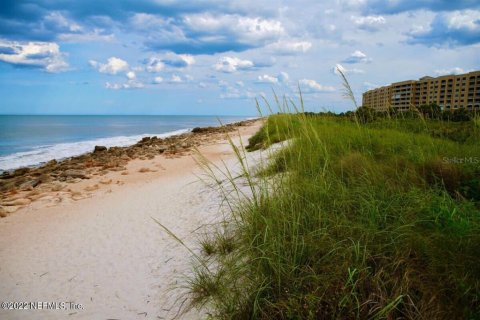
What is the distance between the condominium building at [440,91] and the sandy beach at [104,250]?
18.8 feet

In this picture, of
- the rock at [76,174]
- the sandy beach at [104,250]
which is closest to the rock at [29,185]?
the rock at [76,174]

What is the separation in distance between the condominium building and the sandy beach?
18.8 feet

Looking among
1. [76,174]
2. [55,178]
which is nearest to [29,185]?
[55,178]

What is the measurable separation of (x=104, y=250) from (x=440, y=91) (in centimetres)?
1035

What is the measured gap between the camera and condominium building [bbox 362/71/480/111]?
346 inches

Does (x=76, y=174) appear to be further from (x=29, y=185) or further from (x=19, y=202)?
(x=19, y=202)

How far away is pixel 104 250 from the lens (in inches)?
171

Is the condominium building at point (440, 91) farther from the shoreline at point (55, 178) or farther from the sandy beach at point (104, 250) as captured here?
the sandy beach at point (104, 250)

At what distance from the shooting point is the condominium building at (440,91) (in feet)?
28.8

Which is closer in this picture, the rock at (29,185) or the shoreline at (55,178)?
the shoreline at (55,178)

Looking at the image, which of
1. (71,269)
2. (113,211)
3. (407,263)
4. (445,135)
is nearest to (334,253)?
(407,263)

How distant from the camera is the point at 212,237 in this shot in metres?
3.95

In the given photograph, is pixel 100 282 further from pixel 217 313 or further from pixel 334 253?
pixel 334 253

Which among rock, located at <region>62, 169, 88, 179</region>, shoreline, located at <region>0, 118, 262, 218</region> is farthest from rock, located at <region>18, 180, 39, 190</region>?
rock, located at <region>62, 169, 88, 179</region>
